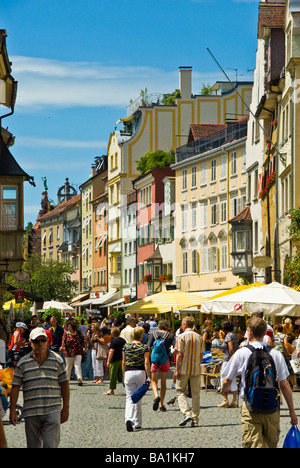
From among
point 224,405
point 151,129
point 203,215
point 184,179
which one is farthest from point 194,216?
point 224,405

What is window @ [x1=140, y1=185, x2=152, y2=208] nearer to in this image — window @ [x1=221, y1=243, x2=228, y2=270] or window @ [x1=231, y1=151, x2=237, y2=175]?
window @ [x1=221, y1=243, x2=228, y2=270]

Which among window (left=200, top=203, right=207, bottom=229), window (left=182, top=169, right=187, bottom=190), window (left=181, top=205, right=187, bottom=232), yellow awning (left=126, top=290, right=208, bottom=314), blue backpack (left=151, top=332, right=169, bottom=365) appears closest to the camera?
blue backpack (left=151, top=332, right=169, bottom=365)

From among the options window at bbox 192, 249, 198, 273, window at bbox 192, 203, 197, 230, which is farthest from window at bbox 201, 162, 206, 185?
window at bbox 192, 249, 198, 273

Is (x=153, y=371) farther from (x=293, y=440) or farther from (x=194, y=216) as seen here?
(x=194, y=216)

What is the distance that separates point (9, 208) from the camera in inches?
1385

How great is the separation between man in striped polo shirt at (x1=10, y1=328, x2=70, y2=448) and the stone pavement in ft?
11.0

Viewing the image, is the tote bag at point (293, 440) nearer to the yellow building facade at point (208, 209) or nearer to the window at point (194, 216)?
the yellow building facade at point (208, 209)

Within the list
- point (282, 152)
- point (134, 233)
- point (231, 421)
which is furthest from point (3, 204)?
point (134, 233)

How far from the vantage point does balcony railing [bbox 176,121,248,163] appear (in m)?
59.3

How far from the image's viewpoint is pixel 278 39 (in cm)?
4412

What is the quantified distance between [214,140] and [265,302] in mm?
41598

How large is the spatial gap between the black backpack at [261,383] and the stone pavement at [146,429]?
3.64 m
